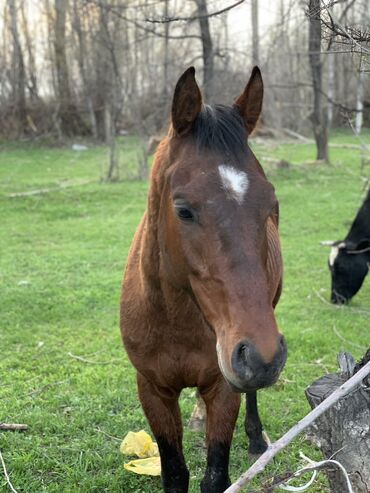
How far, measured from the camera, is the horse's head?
1.86 metres

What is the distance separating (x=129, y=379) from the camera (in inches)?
197

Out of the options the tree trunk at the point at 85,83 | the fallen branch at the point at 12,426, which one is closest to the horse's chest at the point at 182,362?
the fallen branch at the point at 12,426

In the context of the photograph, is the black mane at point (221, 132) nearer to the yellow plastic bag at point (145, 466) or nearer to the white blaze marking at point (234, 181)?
the white blaze marking at point (234, 181)

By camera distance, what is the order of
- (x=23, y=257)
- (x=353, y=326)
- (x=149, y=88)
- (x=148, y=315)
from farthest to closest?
1. (x=149, y=88)
2. (x=23, y=257)
3. (x=353, y=326)
4. (x=148, y=315)

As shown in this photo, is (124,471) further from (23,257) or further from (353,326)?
(23,257)

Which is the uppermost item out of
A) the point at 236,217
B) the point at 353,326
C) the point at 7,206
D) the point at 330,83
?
the point at 330,83

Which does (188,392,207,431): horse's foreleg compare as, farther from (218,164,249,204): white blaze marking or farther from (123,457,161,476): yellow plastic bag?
(218,164,249,204): white blaze marking

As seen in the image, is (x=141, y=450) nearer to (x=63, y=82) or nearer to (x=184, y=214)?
(x=184, y=214)

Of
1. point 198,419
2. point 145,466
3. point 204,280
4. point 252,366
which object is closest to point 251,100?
point 204,280

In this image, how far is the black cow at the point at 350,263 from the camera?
7.46 metres

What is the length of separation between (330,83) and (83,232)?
13.4 meters

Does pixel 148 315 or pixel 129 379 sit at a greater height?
pixel 148 315

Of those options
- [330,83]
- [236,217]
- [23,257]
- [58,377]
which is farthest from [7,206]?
[330,83]

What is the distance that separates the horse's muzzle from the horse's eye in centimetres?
55
